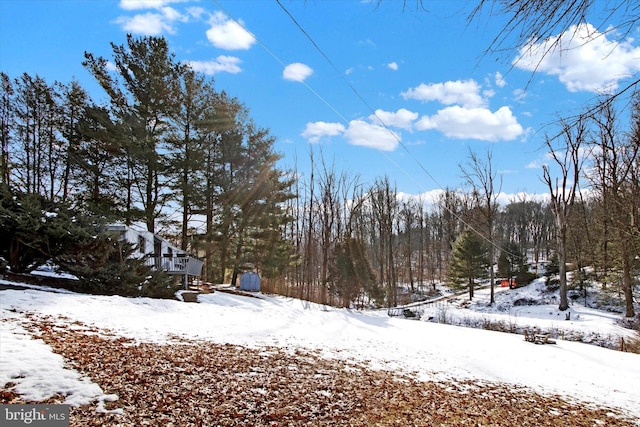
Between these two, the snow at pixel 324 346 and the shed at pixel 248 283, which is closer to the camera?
the snow at pixel 324 346

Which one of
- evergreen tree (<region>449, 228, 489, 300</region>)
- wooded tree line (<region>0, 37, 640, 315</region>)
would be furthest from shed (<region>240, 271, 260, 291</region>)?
evergreen tree (<region>449, 228, 489, 300</region>)

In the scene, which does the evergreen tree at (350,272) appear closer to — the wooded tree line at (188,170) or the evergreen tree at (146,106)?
the wooded tree line at (188,170)

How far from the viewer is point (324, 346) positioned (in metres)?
7.29

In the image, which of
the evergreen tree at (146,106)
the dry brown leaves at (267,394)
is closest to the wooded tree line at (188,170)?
the evergreen tree at (146,106)

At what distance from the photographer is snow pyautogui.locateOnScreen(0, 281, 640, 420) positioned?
13.0 ft

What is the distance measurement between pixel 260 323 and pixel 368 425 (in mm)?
6415

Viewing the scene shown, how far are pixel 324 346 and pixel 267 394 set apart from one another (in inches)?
138

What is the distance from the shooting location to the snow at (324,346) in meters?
3.96

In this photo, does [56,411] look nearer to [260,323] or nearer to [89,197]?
[260,323]

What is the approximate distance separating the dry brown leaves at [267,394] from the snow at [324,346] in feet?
1.06

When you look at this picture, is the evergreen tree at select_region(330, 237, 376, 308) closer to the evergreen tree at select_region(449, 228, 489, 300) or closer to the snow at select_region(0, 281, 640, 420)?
the evergreen tree at select_region(449, 228, 489, 300)

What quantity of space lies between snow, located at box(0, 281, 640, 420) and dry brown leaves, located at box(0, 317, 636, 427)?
12.7 inches

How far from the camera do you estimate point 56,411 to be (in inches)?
114

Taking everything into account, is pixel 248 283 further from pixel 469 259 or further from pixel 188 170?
pixel 469 259
